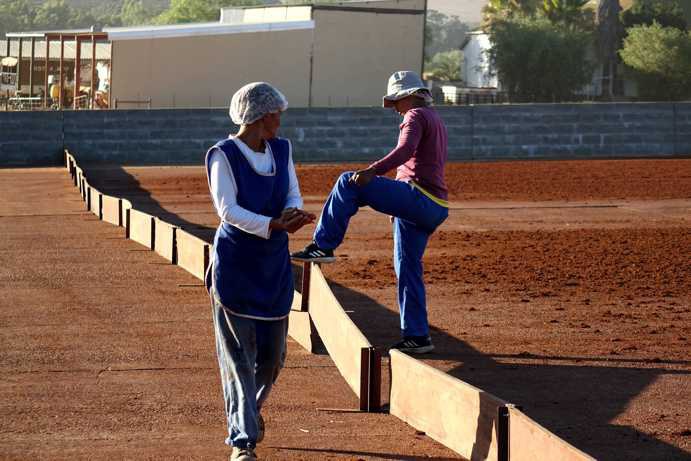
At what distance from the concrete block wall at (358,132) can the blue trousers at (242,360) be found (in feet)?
81.4

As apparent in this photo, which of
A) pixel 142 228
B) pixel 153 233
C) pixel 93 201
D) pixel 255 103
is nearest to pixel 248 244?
pixel 255 103

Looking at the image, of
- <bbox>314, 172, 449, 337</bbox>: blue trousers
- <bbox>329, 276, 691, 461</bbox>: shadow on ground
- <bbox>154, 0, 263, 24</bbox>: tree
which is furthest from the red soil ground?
<bbox>154, 0, 263, 24</bbox>: tree

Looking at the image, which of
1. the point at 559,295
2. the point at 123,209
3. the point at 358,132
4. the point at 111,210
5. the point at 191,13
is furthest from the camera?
the point at 191,13

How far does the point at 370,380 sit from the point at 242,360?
1.57 m

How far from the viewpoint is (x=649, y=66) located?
69.7 metres

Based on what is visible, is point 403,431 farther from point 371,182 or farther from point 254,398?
point 371,182

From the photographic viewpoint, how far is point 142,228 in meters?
16.2

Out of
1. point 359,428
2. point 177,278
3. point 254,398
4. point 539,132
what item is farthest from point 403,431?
point 539,132

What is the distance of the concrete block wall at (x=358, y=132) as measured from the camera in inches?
1230

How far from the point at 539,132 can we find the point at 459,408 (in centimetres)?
2612

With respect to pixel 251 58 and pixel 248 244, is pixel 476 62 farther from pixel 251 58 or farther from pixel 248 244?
pixel 248 244

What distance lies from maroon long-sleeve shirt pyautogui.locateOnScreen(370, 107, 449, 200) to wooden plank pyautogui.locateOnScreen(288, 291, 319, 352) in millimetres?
1424

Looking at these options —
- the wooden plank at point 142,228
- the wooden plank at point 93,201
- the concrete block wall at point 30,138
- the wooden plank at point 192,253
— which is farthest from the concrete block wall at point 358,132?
the wooden plank at point 192,253

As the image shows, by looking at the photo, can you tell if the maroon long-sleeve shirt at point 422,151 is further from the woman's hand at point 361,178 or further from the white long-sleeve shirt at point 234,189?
the white long-sleeve shirt at point 234,189
